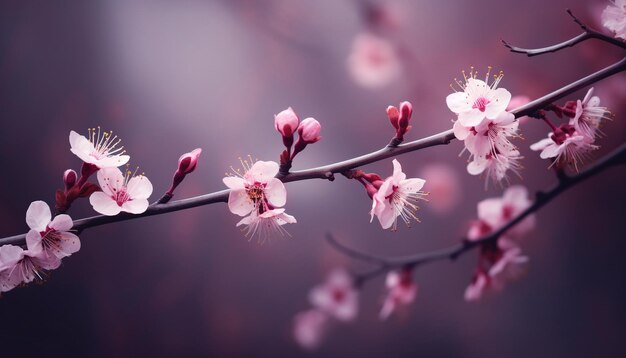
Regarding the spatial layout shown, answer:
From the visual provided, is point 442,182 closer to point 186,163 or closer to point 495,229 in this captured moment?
point 495,229

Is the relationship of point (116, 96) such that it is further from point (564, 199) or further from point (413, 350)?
point (564, 199)

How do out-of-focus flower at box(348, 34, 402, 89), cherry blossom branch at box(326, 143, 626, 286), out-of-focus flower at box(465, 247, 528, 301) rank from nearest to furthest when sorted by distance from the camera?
cherry blossom branch at box(326, 143, 626, 286) < out-of-focus flower at box(465, 247, 528, 301) < out-of-focus flower at box(348, 34, 402, 89)

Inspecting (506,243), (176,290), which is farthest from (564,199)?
(176,290)

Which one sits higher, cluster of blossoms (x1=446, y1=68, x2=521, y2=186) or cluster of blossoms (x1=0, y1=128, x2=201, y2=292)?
cluster of blossoms (x1=0, y1=128, x2=201, y2=292)

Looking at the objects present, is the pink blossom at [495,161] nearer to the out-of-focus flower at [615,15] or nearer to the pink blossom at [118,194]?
the out-of-focus flower at [615,15]

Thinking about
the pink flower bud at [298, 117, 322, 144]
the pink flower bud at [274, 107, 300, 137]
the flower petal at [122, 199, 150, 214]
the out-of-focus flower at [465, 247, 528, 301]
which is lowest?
the out-of-focus flower at [465, 247, 528, 301]

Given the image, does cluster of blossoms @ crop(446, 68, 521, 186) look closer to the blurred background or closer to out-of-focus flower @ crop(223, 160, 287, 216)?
out-of-focus flower @ crop(223, 160, 287, 216)

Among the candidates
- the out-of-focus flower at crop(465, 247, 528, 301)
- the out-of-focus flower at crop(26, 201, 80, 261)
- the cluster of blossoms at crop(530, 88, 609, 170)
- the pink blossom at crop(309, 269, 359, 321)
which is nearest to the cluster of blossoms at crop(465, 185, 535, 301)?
the out-of-focus flower at crop(465, 247, 528, 301)
